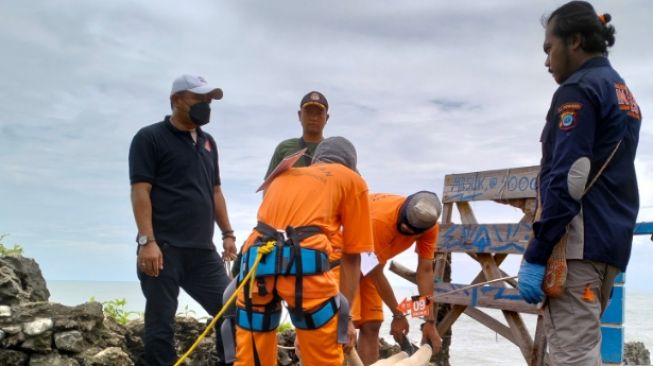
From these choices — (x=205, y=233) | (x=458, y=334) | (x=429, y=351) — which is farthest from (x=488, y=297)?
(x=458, y=334)

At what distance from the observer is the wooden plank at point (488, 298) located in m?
7.45

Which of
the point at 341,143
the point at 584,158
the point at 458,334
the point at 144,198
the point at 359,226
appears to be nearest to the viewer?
the point at 584,158

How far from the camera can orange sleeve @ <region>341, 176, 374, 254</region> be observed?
3.95m

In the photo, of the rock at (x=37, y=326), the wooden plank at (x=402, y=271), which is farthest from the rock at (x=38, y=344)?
the wooden plank at (x=402, y=271)

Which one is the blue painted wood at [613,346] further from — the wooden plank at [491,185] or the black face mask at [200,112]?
the black face mask at [200,112]

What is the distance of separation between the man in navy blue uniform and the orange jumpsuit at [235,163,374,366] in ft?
3.62

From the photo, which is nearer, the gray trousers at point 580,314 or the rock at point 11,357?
the gray trousers at point 580,314

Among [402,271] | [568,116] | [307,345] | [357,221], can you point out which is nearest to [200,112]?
[357,221]

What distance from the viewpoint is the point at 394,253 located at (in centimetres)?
557

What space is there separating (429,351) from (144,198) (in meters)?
2.69

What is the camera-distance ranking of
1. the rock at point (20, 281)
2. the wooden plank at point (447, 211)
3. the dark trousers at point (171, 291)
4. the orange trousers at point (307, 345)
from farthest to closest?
the wooden plank at point (447, 211), the rock at point (20, 281), the dark trousers at point (171, 291), the orange trousers at point (307, 345)

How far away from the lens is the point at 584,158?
122 inches

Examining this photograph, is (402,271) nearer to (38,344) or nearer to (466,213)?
(466,213)

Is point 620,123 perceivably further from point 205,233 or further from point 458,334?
point 458,334
